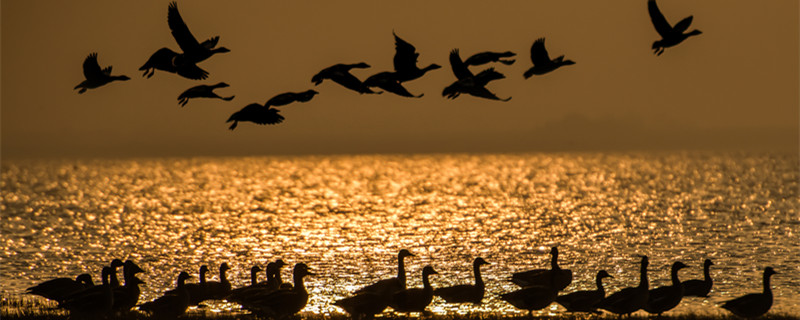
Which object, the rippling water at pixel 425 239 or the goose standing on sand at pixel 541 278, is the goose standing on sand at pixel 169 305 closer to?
the rippling water at pixel 425 239

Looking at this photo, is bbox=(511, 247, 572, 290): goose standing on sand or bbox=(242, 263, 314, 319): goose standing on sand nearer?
bbox=(242, 263, 314, 319): goose standing on sand

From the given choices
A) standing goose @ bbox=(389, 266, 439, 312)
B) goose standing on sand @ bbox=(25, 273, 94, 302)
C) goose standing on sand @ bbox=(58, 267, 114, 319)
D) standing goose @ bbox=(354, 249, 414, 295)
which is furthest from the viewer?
goose standing on sand @ bbox=(25, 273, 94, 302)

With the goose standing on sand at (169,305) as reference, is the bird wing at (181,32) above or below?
above

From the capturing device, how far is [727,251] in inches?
1834

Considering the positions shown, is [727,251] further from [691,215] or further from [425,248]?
[691,215]

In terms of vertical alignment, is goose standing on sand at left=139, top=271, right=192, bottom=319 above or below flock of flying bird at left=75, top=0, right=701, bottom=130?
below

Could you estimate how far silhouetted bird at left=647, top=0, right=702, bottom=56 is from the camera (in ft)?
60.4

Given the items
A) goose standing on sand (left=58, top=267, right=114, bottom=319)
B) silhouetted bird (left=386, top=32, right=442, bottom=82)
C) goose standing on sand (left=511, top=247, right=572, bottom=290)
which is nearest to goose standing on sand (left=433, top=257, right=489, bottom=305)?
goose standing on sand (left=511, top=247, right=572, bottom=290)

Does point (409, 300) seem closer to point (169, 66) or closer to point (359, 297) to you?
point (359, 297)

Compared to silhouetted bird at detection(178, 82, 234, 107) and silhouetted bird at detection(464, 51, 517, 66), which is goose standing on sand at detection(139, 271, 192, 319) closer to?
silhouetted bird at detection(178, 82, 234, 107)

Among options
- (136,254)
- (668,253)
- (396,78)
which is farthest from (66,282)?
(668,253)

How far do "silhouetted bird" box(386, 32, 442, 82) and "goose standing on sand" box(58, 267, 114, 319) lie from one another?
9773mm

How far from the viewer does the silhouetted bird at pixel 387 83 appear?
18.2 meters

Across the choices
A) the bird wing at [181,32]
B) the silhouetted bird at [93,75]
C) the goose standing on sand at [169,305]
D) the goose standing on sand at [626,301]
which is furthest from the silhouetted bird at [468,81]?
the goose standing on sand at [169,305]
